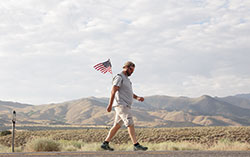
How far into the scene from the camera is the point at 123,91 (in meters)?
7.21

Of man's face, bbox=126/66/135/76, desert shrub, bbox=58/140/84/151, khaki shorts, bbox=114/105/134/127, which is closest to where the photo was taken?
khaki shorts, bbox=114/105/134/127

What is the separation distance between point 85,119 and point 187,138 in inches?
5618

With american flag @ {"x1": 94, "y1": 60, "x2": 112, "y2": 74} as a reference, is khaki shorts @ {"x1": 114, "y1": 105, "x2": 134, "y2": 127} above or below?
below

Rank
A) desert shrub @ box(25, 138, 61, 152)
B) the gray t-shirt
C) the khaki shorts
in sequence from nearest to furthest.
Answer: the khaki shorts → the gray t-shirt → desert shrub @ box(25, 138, 61, 152)

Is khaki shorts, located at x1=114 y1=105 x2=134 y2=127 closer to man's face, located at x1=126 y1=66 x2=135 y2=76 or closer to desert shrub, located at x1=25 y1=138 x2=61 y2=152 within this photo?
man's face, located at x1=126 y1=66 x2=135 y2=76

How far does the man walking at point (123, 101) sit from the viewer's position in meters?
7.02

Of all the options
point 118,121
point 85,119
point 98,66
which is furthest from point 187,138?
point 85,119

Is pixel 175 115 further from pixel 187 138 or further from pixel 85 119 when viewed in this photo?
pixel 187 138

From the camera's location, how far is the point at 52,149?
342 inches

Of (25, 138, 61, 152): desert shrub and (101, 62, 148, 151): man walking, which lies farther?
(25, 138, 61, 152): desert shrub

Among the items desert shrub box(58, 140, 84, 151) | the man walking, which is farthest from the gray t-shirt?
desert shrub box(58, 140, 84, 151)

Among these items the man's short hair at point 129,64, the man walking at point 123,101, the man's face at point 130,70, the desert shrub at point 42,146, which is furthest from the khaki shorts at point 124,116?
the desert shrub at point 42,146

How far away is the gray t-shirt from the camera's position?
713 centimetres

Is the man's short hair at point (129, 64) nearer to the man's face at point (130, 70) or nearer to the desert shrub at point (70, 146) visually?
the man's face at point (130, 70)
